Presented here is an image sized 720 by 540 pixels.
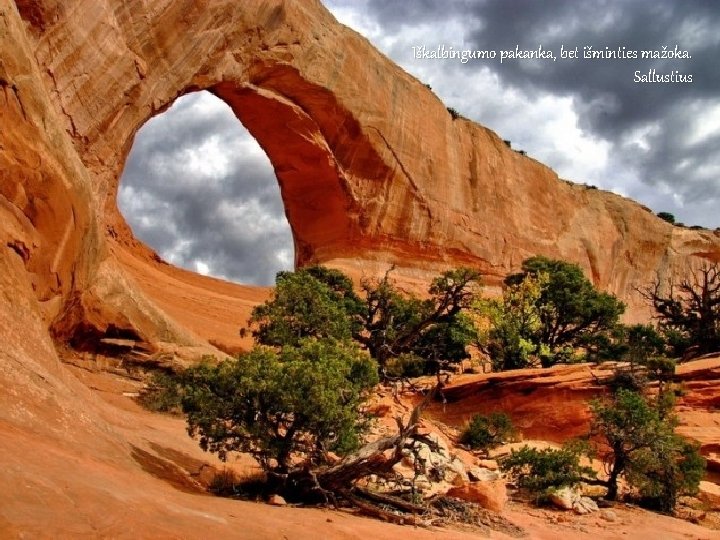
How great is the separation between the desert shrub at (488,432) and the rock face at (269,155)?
829cm

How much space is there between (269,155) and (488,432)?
2253 centimetres

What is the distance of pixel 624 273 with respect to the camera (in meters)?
54.1

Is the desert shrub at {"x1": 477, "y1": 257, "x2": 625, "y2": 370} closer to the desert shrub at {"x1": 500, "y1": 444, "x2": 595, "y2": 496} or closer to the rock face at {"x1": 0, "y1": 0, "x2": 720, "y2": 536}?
the rock face at {"x1": 0, "y1": 0, "x2": 720, "y2": 536}

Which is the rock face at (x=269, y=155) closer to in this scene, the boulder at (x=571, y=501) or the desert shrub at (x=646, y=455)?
the boulder at (x=571, y=501)

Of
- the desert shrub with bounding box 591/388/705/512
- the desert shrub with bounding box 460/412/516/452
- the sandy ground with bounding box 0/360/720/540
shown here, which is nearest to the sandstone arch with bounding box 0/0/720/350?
the sandy ground with bounding box 0/360/720/540

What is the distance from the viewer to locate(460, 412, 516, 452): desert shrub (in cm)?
1767

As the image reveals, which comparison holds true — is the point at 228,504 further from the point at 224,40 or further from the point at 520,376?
the point at 224,40

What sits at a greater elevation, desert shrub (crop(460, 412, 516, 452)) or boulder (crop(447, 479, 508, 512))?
desert shrub (crop(460, 412, 516, 452))

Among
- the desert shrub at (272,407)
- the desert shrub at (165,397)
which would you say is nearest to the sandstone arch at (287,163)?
the desert shrub at (165,397)

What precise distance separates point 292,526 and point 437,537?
2.01 meters

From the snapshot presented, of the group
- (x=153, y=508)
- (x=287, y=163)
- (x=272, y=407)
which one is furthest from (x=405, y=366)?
(x=153, y=508)

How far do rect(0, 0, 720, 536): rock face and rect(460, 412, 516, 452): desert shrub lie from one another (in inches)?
326

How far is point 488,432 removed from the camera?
707 inches

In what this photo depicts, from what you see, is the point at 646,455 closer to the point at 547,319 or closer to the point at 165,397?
the point at 165,397
